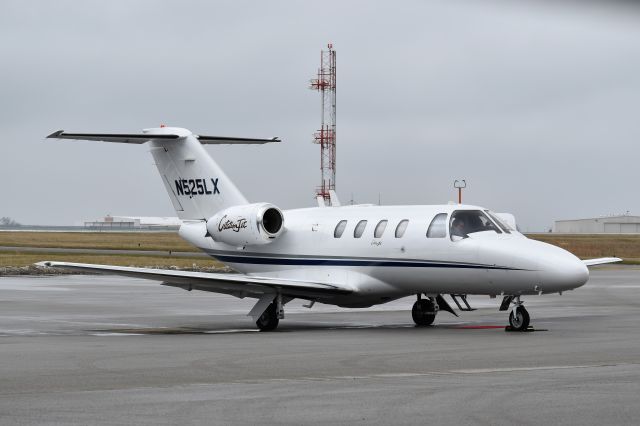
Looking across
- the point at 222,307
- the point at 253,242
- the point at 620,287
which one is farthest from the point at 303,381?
the point at 620,287

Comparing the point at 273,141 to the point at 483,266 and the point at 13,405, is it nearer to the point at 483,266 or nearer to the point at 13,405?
the point at 483,266

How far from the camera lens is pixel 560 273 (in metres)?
20.4

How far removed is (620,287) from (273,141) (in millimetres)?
17609

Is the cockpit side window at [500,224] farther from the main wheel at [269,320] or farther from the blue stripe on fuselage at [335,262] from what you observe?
the main wheel at [269,320]

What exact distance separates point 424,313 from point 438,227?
7.63 feet

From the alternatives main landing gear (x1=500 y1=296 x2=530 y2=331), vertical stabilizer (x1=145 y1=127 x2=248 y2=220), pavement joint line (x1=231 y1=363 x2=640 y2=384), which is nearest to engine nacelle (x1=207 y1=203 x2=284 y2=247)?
vertical stabilizer (x1=145 y1=127 x2=248 y2=220)

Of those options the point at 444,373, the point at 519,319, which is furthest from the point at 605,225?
the point at 444,373

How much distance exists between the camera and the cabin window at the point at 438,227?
22000mm

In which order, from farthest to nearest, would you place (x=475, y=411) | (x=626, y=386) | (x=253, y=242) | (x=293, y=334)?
1. (x=253, y=242)
2. (x=293, y=334)
3. (x=626, y=386)
4. (x=475, y=411)

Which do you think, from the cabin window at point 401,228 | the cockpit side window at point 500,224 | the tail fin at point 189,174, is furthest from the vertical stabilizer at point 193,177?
the cockpit side window at point 500,224

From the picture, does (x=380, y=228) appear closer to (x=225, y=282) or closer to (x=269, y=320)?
(x=269, y=320)

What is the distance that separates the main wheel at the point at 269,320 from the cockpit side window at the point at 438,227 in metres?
3.62

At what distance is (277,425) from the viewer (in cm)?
949

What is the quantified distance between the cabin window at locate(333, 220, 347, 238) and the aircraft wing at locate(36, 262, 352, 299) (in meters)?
1.39
